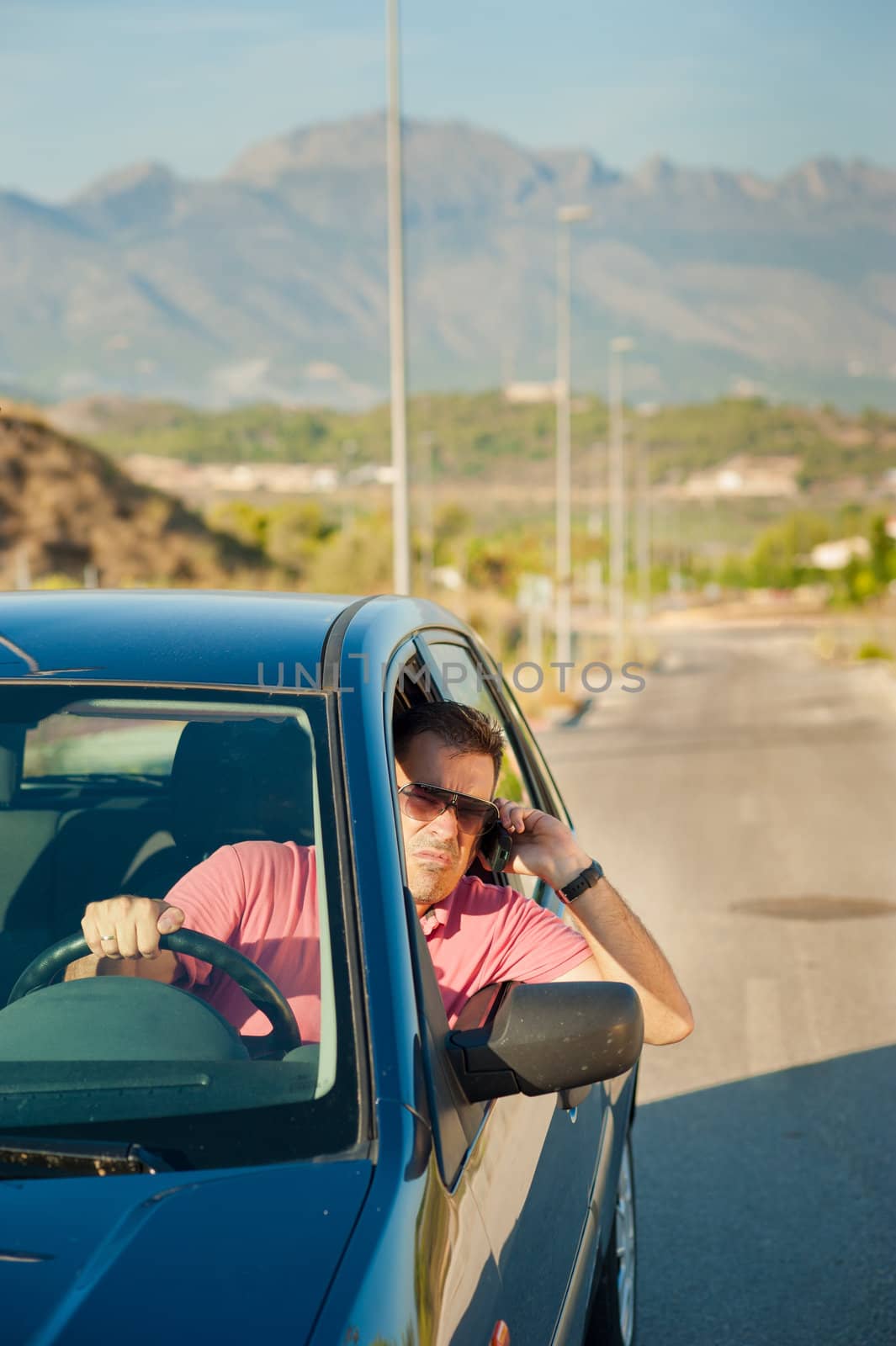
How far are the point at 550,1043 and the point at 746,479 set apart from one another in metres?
140

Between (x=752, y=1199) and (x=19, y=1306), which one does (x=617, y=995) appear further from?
(x=752, y=1199)

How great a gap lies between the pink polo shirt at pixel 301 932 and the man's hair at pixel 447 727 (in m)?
0.23

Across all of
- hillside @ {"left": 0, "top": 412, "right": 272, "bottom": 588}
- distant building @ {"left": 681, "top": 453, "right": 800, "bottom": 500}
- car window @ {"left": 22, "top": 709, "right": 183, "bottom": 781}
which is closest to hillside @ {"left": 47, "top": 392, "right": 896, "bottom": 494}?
distant building @ {"left": 681, "top": 453, "right": 800, "bottom": 500}

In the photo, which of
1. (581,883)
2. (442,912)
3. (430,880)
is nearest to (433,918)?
(442,912)

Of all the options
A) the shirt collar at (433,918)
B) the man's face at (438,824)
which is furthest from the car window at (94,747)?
the shirt collar at (433,918)

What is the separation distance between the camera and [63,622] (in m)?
2.63

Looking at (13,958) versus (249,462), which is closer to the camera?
(13,958)

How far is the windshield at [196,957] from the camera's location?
1.94 metres

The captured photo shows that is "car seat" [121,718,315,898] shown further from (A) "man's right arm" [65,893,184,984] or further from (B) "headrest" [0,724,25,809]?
(B) "headrest" [0,724,25,809]

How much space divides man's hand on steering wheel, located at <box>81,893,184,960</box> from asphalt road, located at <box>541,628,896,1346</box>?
1969 millimetres

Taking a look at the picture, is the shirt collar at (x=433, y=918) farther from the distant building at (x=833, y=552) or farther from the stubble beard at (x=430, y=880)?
the distant building at (x=833, y=552)

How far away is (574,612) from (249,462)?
23.4 metres

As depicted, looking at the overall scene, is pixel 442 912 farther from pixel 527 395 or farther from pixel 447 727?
pixel 527 395

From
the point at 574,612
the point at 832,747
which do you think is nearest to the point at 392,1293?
the point at 832,747
